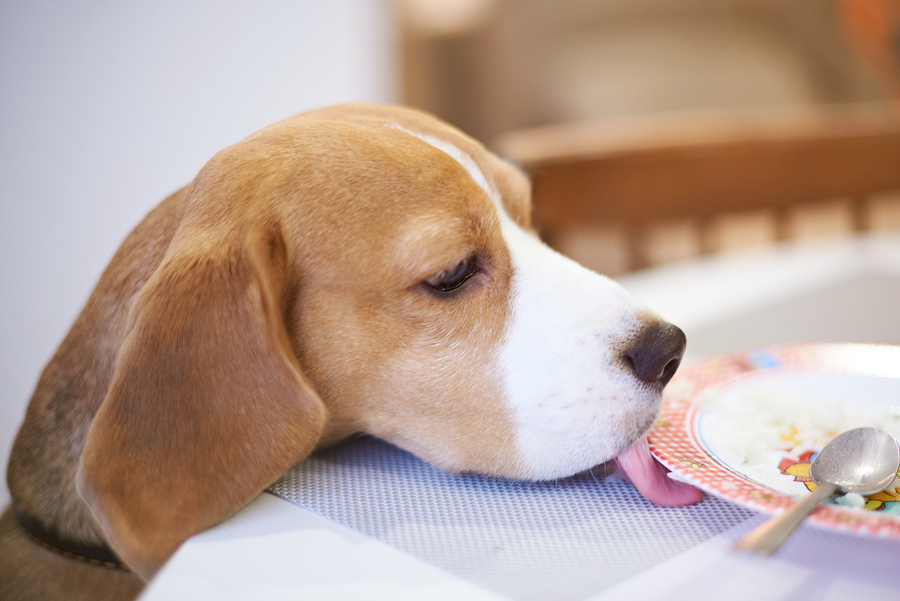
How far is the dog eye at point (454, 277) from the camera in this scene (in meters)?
0.94

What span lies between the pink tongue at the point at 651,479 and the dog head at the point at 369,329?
0.02 meters

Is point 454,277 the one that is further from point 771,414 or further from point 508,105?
point 508,105

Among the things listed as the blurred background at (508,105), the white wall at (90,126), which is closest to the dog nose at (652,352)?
the blurred background at (508,105)

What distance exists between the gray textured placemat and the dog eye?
247 mm

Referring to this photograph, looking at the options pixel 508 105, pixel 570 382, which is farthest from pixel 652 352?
pixel 508 105

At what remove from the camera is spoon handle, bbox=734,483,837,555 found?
62 cm

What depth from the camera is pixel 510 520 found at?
0.81 m

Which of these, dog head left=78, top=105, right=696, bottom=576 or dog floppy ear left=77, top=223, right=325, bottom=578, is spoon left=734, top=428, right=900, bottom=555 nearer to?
dog head left=78, top=105, right=696, bottom=576

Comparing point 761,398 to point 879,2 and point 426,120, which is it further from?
point 879,2

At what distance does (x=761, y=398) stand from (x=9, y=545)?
3.61ft

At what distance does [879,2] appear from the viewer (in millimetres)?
4230

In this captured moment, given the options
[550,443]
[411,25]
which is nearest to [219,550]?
[550,443]

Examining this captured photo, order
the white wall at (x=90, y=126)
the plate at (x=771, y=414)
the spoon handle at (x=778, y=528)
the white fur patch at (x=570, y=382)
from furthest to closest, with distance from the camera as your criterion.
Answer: the white wall at (x=90, y=126)
the white fur patch at (x=570, y=382)
the plate at (x=771, y=414)
the spoon handle at (x=778, y=528)

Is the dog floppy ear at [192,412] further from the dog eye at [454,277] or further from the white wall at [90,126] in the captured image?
the white wall at [90,126]
